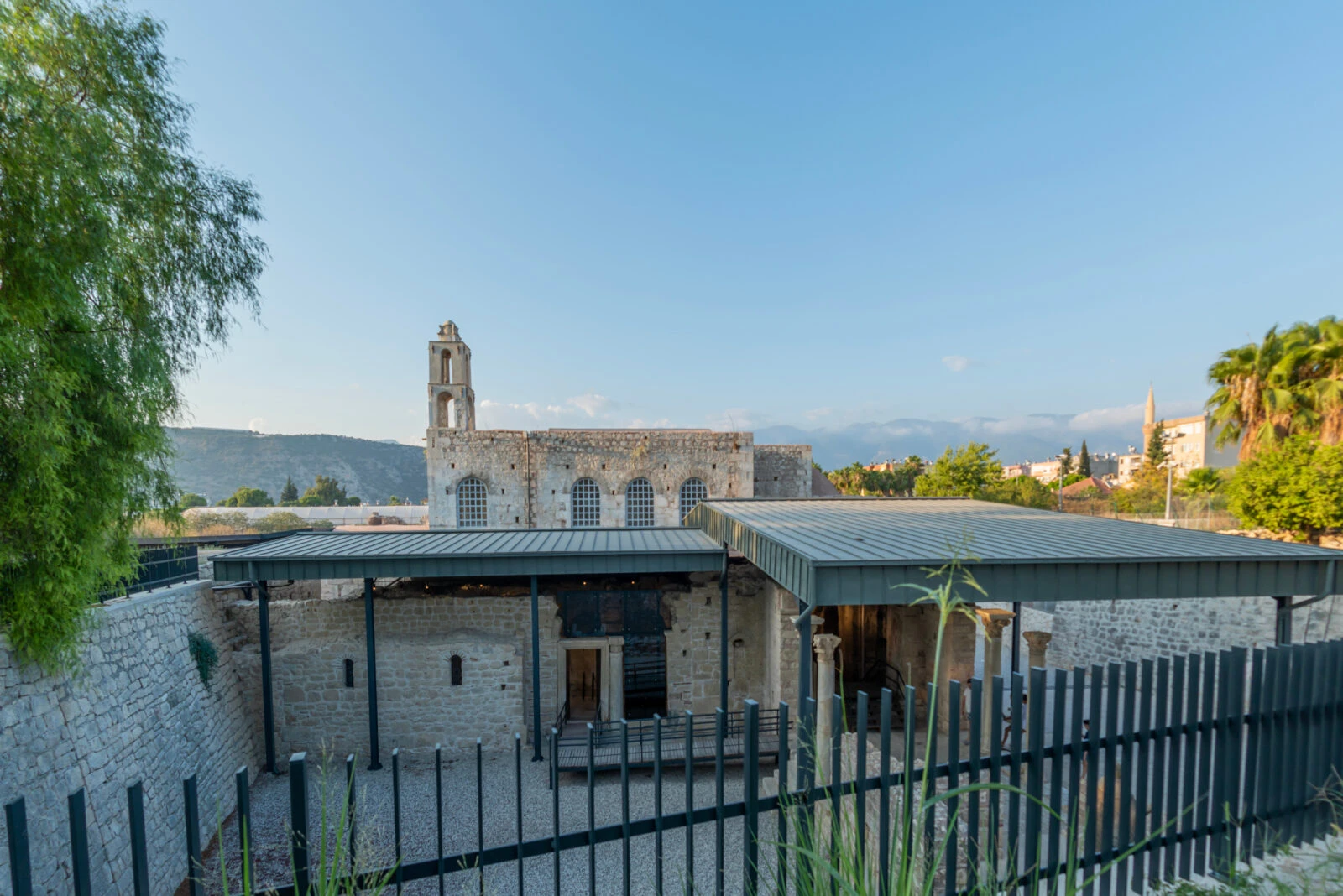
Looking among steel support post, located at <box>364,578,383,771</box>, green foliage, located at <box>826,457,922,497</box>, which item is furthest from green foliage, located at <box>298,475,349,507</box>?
steel support post, located at <box>364,578,383,771</box>

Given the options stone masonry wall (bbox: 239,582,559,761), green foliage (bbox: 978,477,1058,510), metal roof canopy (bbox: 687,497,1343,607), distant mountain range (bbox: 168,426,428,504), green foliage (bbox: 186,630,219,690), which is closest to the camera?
metal roof canopy (bbox: 687,497,1343,607)

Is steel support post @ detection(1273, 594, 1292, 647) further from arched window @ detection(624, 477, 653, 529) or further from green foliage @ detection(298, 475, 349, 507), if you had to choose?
green foliage @ detection(298, 475, 349, 507)

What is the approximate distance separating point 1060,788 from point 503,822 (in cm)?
645

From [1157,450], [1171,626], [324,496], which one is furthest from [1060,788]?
[1157,450]

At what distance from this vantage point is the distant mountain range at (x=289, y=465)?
254 ft

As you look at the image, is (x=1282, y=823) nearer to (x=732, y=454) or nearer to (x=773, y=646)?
(x=773, y=646)

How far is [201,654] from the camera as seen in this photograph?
753cm

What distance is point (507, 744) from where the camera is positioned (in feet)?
28.0

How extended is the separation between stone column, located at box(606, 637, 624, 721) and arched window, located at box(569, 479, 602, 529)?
40.4 feet

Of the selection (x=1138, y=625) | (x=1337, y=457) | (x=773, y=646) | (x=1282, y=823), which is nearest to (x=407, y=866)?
(x=1282, y=823)

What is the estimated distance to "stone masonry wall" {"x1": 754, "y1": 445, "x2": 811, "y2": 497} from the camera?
23.3 meters

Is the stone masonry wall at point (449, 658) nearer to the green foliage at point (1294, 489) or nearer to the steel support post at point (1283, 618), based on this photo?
the steel support post at point (1283, 618)

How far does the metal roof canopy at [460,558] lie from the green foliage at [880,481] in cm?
3089

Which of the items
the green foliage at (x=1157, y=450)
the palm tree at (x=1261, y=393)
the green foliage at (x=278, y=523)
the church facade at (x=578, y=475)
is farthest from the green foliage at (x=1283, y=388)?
the green foliage at (x=1157, y=450)
